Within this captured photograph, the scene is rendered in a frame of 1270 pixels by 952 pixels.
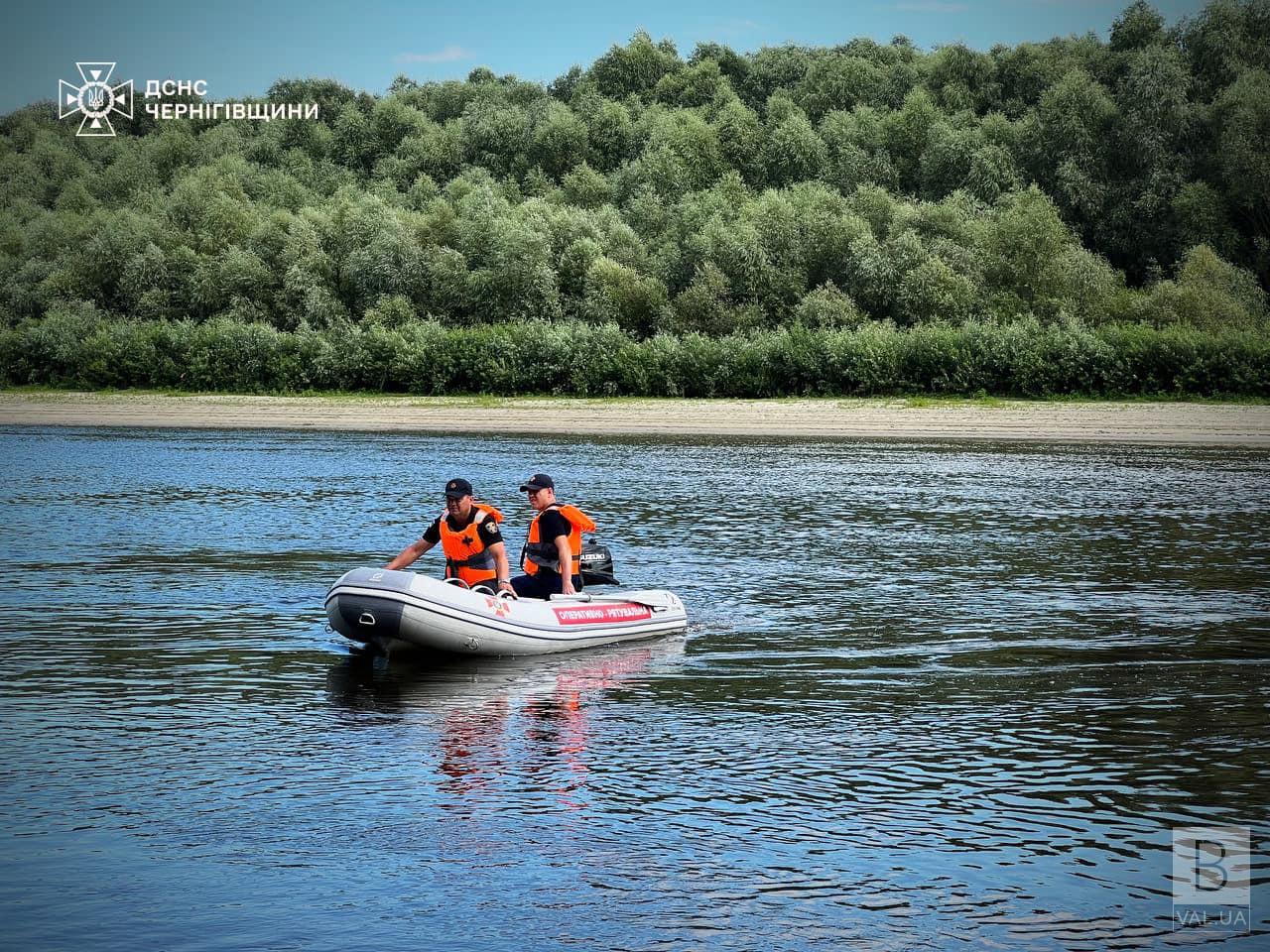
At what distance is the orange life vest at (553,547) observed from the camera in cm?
1541

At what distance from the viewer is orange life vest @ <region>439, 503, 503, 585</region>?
48.8ft

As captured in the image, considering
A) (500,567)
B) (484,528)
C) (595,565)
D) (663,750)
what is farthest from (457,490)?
(663,750)

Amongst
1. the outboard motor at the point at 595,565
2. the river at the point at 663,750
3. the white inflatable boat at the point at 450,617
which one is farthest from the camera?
the outboard motor at the point at 595,565

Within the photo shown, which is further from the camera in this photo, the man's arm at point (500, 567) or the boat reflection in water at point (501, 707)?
the man's arm at point (500, 567)

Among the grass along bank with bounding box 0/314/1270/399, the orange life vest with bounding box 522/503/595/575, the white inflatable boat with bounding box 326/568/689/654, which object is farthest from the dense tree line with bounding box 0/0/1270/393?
the white inflatable boat with bounding box 326/568/689/654

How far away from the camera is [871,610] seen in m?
17.0

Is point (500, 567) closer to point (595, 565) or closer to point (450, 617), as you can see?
point (450, 617)

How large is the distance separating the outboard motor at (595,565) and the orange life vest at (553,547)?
69cm

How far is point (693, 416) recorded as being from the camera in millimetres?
47406

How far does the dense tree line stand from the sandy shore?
3.50 metres

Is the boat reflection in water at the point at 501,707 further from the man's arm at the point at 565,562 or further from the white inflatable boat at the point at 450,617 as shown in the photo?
the man's arm at the point at 565,562

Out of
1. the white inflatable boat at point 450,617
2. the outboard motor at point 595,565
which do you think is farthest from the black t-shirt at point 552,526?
the outboard motor at point 595,565

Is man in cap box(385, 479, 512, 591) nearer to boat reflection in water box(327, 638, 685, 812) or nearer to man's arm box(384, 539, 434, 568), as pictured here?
man's arm box(384, 539, 434, 568)

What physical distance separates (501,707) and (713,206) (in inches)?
2648
